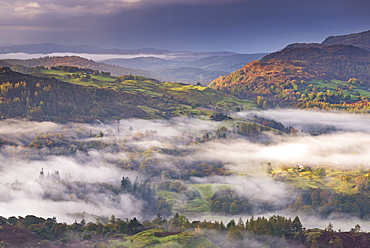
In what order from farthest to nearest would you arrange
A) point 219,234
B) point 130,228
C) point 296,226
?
point 130,228
point 296,226
point 219,234

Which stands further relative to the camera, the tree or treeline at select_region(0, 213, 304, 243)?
the tree

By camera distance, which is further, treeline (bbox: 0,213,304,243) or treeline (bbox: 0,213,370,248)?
treeline (bbox: 0,213,304,243)

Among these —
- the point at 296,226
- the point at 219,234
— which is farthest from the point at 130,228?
the point at 296,226

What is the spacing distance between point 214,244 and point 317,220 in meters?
84.1

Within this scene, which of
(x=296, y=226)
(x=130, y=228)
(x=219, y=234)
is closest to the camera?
(x=219, y=234)

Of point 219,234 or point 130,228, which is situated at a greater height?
point 219,234

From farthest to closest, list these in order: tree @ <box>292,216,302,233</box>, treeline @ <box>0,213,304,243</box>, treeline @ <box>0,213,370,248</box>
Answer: tree @ <box>292,216,302,233</box> < treeline @ <box>0,213,304,243</box> < treeline @ <box>0,213,370,248</box>

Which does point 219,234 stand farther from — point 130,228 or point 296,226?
point 130,228

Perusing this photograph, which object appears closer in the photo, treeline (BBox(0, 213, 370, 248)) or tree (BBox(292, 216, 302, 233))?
treeline (BBox(0, 213, 370, 248))

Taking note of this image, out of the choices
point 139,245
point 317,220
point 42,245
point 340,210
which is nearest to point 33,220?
point 42,245

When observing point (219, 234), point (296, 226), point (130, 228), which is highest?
point (296, 226)

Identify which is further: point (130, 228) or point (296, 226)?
point (130, 228)

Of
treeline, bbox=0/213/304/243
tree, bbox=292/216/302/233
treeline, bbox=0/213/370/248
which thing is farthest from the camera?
tree, bbox=292/216/302/233

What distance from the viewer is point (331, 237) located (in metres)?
132
